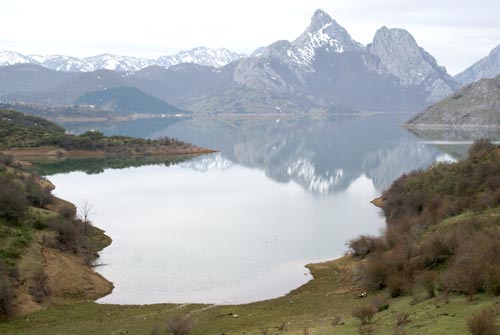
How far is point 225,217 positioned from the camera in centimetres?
7156

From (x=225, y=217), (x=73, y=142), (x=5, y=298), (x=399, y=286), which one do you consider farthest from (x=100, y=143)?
(x=399, y=286)

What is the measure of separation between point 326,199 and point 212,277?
143 ft

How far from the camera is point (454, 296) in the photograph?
85.5 ft

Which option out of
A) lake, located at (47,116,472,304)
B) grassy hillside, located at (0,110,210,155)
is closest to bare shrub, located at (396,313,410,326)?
lake, located at (47,116,472,304)

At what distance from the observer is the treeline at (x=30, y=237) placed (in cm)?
3831

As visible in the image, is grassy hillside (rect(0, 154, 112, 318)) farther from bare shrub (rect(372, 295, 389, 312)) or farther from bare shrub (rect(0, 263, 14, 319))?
bare shrub (rect(372, 295, 389, 312))

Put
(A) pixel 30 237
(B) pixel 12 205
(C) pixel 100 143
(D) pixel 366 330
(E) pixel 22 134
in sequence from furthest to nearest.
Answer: (E) pixel 22 134 < (C) pixel 100 143 < (B) pixel 12 205 < (A) pixel 30 237 < (D) pixel 366 330

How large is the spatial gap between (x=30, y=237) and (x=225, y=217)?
95.9 ft

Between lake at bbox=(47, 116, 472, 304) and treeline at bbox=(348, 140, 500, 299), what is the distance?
602 centimetres

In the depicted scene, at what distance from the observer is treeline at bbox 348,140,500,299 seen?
26.6 m

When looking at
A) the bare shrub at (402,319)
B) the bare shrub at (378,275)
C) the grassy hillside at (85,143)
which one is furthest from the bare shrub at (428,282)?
the grassy hillside at (85,143)

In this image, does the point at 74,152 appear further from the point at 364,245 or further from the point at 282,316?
the point at 282,316

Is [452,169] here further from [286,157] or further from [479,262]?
[286,157]

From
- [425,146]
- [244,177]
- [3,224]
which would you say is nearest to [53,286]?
[3,224]
